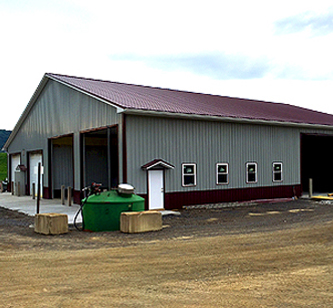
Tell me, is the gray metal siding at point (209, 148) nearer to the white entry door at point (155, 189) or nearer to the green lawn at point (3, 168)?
the white entry door at point (155, 189)

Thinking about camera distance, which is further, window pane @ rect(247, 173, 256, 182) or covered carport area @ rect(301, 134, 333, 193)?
covered carport area @ rect(301, 134, 333, 193)

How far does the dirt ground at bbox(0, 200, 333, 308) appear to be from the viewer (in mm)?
5957

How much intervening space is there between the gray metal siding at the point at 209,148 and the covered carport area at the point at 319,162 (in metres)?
5.47

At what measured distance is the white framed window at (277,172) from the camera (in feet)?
70.5

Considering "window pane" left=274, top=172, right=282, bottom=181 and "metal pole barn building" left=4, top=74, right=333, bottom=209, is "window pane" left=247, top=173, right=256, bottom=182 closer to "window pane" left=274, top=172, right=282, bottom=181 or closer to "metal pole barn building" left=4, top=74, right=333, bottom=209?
"metal pole barn building" left=4, top=74, right=333, bottom=209

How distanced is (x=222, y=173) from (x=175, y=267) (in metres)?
12.0

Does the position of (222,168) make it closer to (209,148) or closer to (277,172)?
(209,148)

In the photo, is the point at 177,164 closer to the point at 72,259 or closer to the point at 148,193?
the point at 148,193

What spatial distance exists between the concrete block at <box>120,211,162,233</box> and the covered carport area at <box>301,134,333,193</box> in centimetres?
1739

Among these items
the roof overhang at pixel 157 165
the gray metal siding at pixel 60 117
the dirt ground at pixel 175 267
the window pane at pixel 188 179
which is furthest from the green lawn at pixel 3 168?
the dirt ground at pixel 175 267

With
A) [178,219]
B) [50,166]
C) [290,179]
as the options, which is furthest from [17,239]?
[290,179]

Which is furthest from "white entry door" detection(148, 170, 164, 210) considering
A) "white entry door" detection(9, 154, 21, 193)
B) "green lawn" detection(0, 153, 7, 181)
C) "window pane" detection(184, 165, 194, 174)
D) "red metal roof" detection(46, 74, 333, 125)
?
"green lawn" detection(0, 153, 7, 181)

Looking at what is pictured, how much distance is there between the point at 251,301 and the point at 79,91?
16.0 m

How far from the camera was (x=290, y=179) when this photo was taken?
22.2m
